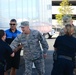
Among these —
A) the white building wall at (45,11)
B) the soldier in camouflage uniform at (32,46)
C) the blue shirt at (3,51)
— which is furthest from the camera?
the white building wall at (45,11)

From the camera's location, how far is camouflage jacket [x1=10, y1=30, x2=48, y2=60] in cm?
727

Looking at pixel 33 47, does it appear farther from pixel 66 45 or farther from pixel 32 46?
pixel 66 45

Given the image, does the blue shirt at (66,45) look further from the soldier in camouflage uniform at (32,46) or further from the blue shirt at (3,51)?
the soldier in camouflage uniform at (32,46)

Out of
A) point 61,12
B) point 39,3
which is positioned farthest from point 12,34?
point 61,12

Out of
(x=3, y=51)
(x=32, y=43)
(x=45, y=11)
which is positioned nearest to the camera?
(x=3, y=51)

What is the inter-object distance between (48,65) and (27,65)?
12.6ft

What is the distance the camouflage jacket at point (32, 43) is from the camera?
23.9 ft

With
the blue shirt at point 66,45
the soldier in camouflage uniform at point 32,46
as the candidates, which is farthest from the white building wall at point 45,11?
the blue shirt at point 66,45

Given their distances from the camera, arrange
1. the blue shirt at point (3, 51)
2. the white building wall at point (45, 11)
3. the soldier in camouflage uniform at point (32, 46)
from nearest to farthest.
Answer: the blue shirt at point (3, 51)
the soldier in camouflage uniform at point (32, 46)
the white building wall at point (45, 11)

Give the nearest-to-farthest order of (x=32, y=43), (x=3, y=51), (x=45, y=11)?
(x=3, y=51)
(x=32, y=43)
(x=45, y=11)

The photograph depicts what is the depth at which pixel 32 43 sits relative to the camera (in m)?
7.29

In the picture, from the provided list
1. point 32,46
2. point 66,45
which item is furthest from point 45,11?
point 66,45

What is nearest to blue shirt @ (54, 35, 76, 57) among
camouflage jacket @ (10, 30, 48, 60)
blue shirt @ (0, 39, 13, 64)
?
blue shirt @ (0, 39, 13, 64)

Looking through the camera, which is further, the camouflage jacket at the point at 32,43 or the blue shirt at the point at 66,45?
the camouflage jacket at the point at 32,43
